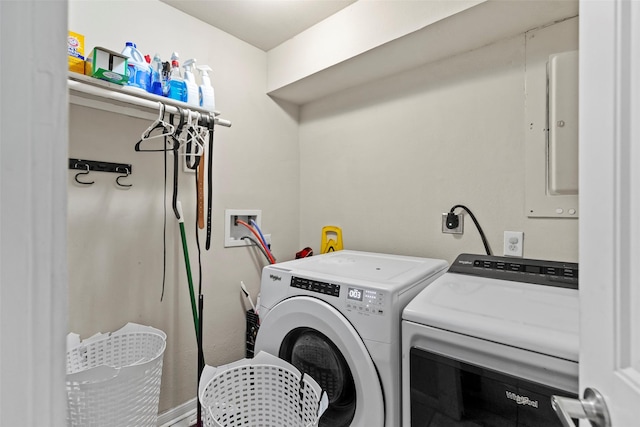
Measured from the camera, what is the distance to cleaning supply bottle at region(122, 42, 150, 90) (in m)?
1.29

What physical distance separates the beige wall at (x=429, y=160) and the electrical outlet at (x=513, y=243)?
2cm

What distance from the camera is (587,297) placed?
0.50m

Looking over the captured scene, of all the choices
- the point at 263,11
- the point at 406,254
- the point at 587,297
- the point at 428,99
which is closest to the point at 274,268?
the point at 406,254

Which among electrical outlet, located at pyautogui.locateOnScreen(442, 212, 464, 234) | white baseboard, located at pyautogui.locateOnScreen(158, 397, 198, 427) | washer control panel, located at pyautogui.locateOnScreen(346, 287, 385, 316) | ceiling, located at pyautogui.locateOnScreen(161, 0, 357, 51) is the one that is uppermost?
ceiling, located at pyautogui.locateOnScreen(161, 0, 357, 51)

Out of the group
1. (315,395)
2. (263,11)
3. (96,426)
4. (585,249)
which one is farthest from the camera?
(263,11)

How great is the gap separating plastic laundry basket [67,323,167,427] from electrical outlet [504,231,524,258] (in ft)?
5.37

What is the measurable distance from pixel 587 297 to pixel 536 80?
128cm

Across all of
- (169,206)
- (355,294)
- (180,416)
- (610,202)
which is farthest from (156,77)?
(180,416)

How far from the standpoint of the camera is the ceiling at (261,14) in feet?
5.26

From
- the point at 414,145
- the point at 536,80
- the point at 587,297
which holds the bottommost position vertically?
the point at 587,297

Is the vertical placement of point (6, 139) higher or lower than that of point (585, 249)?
higher

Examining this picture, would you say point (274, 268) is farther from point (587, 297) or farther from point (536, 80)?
point (536, 80)

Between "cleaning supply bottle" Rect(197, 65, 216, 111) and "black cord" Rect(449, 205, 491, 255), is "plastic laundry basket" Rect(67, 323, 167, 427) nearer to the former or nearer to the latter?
"cleaning supply bottle" Rect(197, 65, 216, 111)

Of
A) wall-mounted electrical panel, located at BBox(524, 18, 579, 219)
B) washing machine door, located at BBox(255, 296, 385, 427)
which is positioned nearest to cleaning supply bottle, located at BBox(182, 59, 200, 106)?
washing machine door, located at BBox(255, 296, 385, 427)
